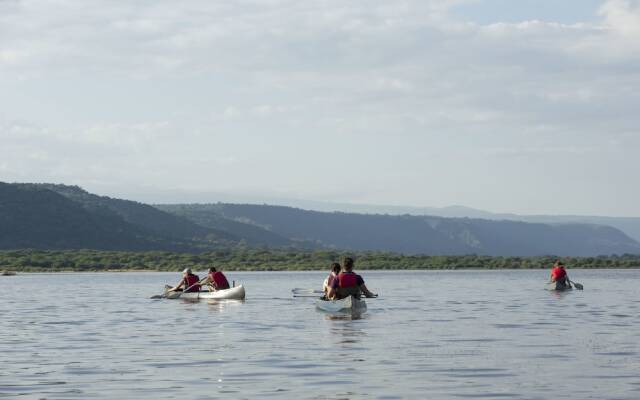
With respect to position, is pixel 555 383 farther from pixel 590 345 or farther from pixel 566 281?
pixel 566 281

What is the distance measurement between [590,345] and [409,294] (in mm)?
36216

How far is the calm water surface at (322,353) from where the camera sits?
67.5 ft

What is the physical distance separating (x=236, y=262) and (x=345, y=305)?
127 meters

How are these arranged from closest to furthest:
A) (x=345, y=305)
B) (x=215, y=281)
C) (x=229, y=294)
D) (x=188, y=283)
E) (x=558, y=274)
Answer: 1. (x=345, y=305)
2. (x=229, y=294)
3. (x=215, y=281)
4. (x=188, y=283)
5. (x=558, y=274)

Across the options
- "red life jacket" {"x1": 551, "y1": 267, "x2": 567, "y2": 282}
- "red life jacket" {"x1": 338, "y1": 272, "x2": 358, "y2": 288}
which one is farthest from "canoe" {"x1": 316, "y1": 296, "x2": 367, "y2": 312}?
"red life jacket" {"x1": 551, "y1": 267, "x2": 567, "y2": 282}

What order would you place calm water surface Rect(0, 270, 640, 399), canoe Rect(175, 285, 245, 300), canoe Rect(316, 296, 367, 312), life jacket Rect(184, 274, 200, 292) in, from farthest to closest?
life jacket Rect(184, 274, 200, 292) < canoe Rect(175, 285, 245, 300) < canoe Rect(316, 296, 367, 312) < calm water surface Rect(0, 270, 640, 399)

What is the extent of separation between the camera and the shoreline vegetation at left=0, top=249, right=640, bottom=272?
157m

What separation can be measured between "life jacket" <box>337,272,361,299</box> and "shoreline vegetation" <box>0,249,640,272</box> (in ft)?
371

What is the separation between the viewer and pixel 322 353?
27047mm

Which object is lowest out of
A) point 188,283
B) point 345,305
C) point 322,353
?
point 322,353

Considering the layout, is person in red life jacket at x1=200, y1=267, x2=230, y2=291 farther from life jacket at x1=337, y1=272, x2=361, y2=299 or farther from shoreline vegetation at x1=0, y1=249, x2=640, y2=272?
shoreline vegetation at x1=0, y1=249, x2=640, y2=272

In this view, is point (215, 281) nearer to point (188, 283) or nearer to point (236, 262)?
point (188, 283)

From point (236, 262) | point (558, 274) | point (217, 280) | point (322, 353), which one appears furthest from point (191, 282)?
point (236, 262)

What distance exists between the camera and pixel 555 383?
2091 cm
